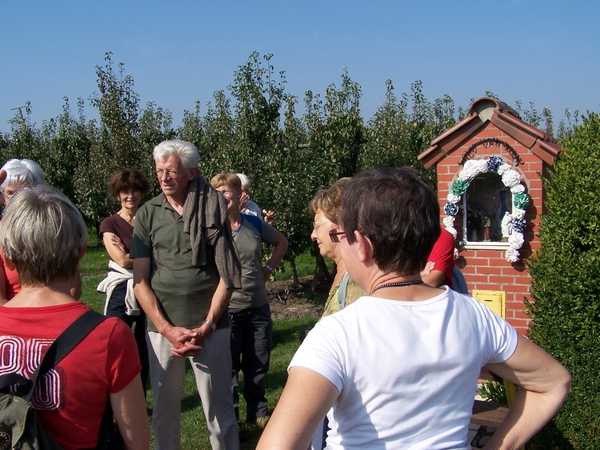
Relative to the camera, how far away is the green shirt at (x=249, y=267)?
4.98m

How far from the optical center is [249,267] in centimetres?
509

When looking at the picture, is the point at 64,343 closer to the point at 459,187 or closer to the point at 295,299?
the point at 459,187

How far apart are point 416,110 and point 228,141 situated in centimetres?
617

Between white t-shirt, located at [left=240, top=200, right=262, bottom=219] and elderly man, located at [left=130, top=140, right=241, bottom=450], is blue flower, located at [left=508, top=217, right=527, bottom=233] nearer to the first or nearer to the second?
white t-shirt, located at [left=240, top=200, right=262, bottom=219]

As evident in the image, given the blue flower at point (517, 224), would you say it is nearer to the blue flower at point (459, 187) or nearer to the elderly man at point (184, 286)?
the blue flower at point (459, 187)

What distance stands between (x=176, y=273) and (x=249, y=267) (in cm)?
142

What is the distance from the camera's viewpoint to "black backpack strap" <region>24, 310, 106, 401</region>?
172 centimetres

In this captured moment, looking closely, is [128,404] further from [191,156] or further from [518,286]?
[518,286]

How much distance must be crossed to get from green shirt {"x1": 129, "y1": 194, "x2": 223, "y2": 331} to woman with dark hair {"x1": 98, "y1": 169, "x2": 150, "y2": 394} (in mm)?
1033

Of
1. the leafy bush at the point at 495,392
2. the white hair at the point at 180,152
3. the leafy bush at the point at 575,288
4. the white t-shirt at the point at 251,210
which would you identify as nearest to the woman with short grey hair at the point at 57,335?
the white hair at the point at 180,152

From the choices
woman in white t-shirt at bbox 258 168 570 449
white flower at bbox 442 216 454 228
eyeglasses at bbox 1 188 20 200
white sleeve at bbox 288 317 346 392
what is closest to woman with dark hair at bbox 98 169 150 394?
eyeglasses at bbox 1 188 20 200

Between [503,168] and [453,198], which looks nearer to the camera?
[503,168]

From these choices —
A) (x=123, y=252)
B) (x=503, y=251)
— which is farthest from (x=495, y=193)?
(x=123, y=252)

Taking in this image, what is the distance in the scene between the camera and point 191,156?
12.5ft
